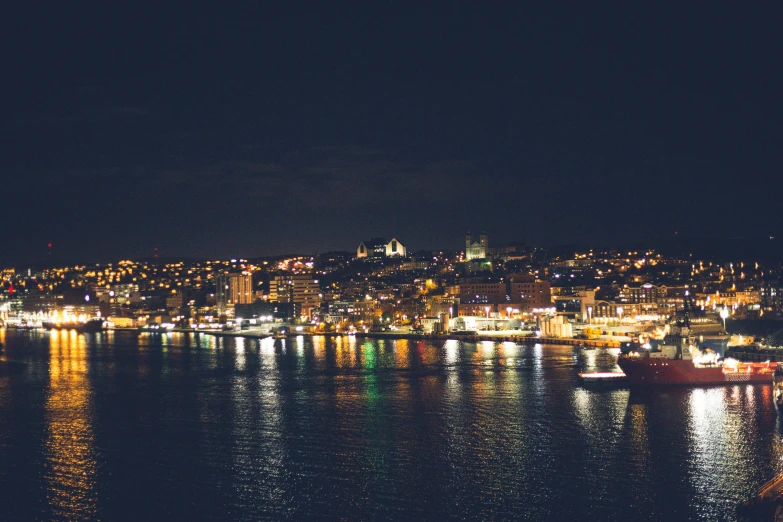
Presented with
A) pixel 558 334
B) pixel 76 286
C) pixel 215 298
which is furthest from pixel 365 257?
pixel 558 334

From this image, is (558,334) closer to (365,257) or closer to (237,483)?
(237,483)

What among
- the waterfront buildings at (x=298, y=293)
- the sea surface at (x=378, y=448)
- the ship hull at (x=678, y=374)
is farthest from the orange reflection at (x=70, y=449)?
the waterfront buildings at (x=298, y=293)

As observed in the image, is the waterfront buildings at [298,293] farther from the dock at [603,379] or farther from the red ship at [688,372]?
the red ship at [688,372]

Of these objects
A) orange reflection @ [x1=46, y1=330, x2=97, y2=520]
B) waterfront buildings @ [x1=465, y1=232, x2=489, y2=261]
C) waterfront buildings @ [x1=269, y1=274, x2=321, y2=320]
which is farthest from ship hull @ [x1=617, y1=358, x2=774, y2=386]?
waterfront buildings @ [x1=465, y1=232, x2=489, y2=261]

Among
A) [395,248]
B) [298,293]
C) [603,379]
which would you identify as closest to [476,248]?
[395,248]

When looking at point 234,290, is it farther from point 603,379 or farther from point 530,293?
point 603,379

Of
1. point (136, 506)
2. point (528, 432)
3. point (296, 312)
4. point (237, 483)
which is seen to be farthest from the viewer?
point (296, 312)
